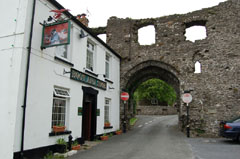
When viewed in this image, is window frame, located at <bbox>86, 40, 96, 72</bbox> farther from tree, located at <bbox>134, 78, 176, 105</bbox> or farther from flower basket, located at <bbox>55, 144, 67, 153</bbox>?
tree, located at <bbox>134, 78, 176, 105</bbox>

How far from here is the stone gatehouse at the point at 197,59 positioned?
13.2m

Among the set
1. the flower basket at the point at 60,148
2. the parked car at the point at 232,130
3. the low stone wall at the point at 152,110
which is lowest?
the flower basket at the point at 60,148

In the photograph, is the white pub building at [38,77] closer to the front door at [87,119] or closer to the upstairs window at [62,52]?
the upstairs window at [62,52]

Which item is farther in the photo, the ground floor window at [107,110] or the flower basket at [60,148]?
the ground floor window at [107,110]

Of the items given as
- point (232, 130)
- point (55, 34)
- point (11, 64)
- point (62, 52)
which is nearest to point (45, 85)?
point (11, 64)

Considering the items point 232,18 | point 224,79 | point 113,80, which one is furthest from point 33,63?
point 232,18

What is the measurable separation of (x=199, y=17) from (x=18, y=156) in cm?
1430

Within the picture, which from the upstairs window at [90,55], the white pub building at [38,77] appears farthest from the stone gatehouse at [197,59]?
the white pub building at [38,77]

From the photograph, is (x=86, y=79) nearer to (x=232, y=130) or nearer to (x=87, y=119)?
(x=87, y=119)

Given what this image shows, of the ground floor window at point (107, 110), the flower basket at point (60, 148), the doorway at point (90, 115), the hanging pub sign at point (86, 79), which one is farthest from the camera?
the ground floor window at point (107, 110)

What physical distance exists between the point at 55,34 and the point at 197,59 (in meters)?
10.8

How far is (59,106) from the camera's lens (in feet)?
27.0

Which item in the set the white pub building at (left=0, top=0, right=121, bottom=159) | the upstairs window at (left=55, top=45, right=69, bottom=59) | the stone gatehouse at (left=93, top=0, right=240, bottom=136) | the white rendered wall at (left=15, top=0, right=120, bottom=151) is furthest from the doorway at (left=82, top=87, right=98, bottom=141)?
the stone gatehouse at (left=93, top=0, right=240, bottom=136)

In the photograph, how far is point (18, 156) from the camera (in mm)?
5734
